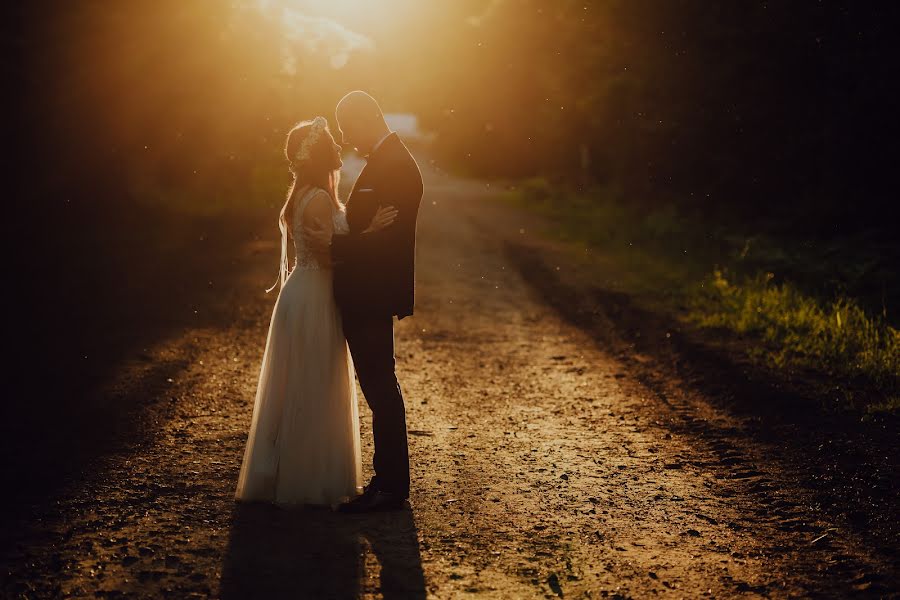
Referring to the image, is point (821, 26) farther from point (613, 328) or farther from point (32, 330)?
point (32, 330)

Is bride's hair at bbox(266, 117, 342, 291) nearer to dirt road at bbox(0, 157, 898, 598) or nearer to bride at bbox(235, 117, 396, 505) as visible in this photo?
bride at bbox(235, 117, 396, 505)

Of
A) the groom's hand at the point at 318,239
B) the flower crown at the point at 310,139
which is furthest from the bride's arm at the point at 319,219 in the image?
the flower crown at the point at 310,139

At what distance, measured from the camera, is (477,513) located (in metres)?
5.21

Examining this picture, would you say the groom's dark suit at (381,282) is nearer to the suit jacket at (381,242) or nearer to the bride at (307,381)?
the suit jacket at (381,242)

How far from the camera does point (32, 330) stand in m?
10.2

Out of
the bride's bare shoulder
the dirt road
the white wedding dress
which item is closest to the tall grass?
the dirt road

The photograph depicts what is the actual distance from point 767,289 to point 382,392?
9.45 m

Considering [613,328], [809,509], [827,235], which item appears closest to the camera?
[809,509]

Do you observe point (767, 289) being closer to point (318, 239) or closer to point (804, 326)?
point (804, 326)

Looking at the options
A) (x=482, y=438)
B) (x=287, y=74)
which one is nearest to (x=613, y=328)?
(x=482, y=438)

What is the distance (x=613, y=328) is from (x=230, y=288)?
5.50m

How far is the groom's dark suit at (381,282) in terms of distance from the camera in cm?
515

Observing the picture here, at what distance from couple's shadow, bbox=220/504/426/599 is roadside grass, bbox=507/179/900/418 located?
4224 mm

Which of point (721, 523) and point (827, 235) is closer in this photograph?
point (721, 523)
